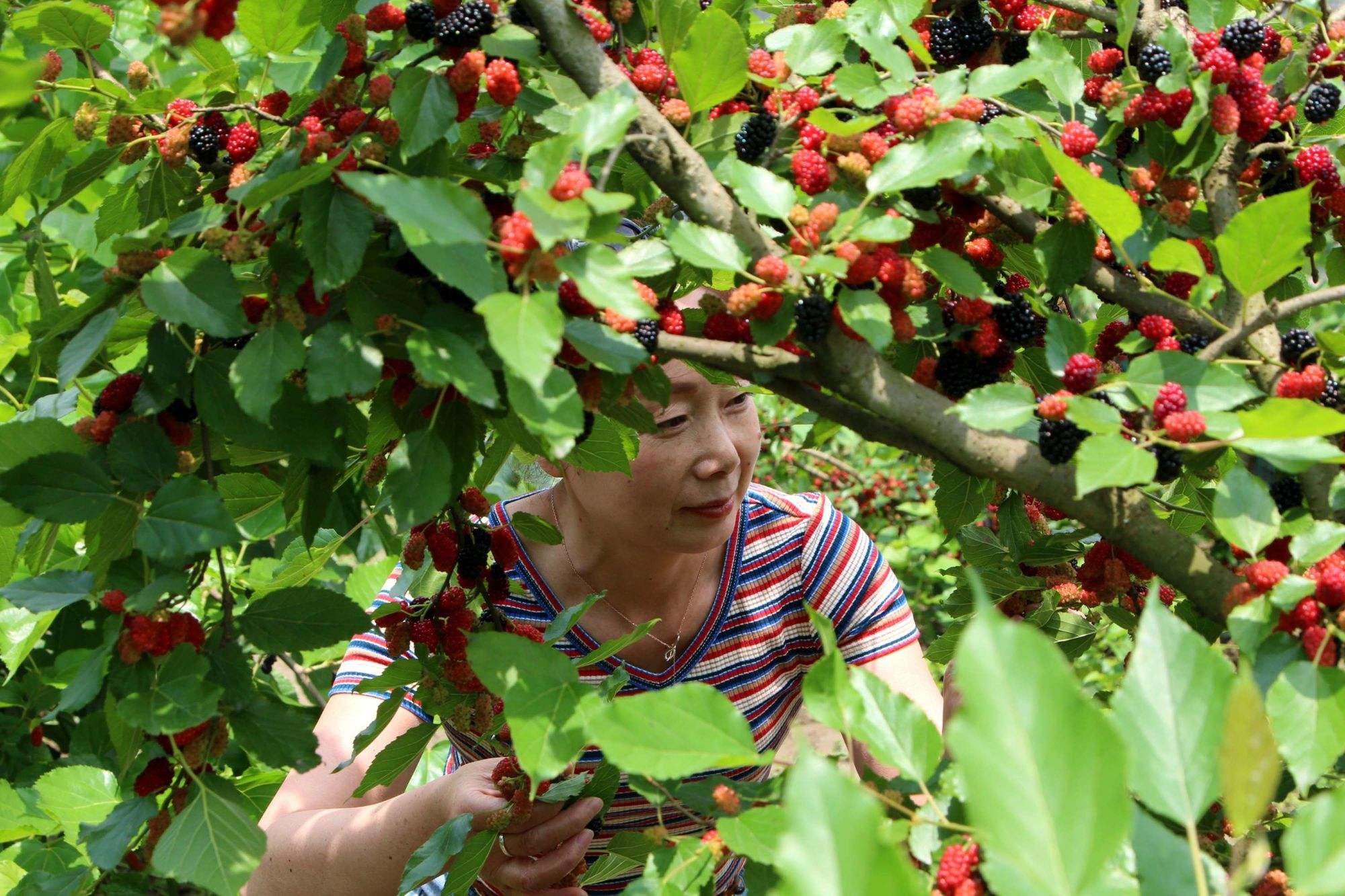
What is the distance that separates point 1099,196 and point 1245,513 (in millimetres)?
237

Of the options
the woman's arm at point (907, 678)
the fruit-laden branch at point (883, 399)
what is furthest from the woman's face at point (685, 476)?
the fruit-laden branch at point (883, 399)

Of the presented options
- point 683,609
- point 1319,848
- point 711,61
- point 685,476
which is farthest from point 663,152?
point 683,609

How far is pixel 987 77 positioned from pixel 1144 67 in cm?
14

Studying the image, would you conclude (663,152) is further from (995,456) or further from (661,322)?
(995,456)

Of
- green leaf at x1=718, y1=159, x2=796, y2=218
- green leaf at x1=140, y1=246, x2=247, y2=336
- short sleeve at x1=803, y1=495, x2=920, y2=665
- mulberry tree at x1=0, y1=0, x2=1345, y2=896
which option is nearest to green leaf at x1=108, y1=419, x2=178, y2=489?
mulberry tree at x1=0, y1=0, x2=1345, y2=896

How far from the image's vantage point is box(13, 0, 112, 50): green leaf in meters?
1.10

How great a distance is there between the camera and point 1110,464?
776 mm

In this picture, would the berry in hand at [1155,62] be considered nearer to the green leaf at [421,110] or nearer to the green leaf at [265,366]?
the green leaf at [421,110]

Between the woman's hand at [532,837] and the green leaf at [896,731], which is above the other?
the green leaf at [896,731]

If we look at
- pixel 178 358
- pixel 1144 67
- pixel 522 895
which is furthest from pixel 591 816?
pixel 1144 67

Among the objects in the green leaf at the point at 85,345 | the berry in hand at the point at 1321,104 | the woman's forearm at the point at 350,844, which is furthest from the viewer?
the woman's forearm at the point at 350,844

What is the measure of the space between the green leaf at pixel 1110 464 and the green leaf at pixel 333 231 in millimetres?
503

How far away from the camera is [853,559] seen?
204cm

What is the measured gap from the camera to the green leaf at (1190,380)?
0.84 metres
